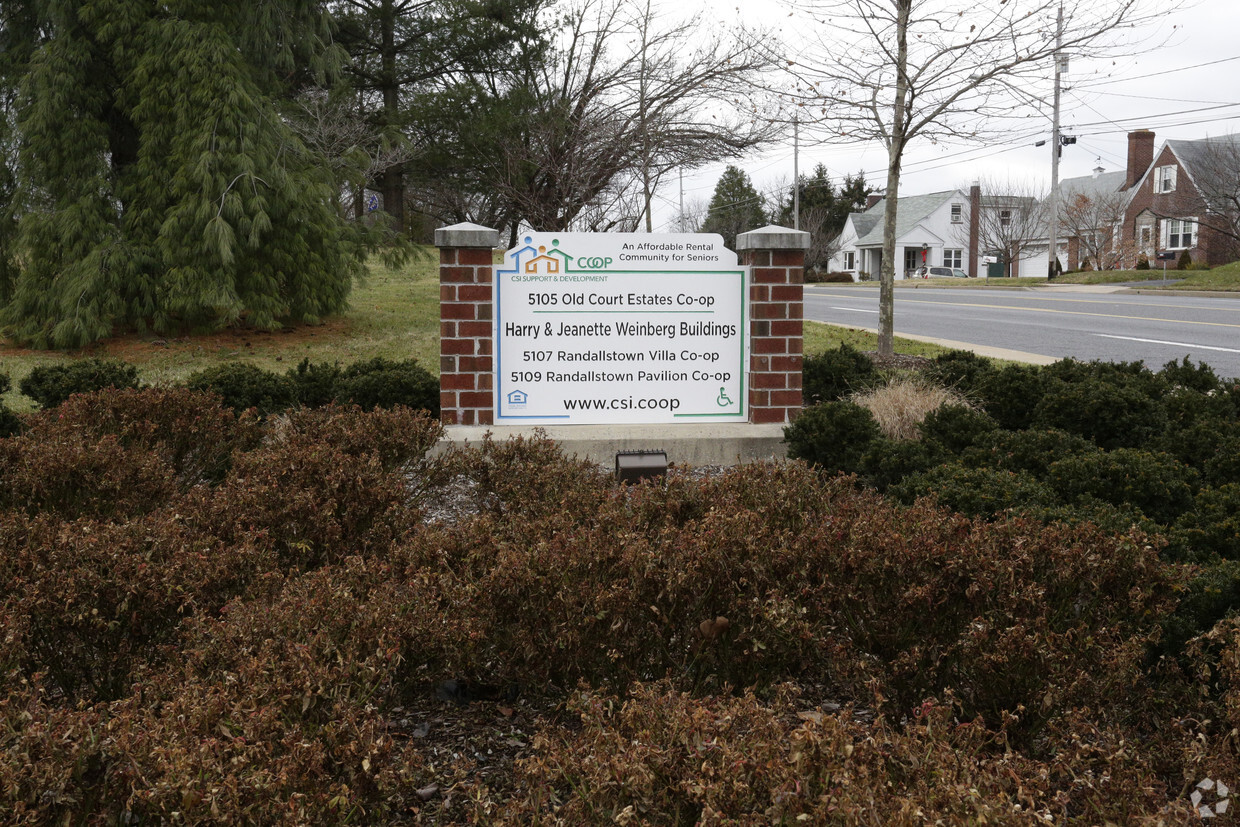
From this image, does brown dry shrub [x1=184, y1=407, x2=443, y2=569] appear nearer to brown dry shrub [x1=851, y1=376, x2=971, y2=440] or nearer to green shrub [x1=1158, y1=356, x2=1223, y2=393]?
brown dry shrub [x1=851, y1=376, x2=971, y2=440]

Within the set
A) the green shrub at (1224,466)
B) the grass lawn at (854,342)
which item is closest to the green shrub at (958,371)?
the green shrub at (1224,466)

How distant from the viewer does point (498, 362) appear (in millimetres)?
6723

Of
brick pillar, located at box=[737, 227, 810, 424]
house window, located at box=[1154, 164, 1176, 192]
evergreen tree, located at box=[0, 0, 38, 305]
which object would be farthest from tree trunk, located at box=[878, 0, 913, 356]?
house window, located at box=[1154, 164, 1176, 192]

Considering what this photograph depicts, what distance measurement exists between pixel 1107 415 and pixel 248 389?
534cm

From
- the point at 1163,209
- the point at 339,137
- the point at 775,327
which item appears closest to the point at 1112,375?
the point at 775,327

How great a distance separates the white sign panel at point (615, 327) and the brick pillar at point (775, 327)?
92 mm

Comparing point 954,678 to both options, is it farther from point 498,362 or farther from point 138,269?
point 138,269

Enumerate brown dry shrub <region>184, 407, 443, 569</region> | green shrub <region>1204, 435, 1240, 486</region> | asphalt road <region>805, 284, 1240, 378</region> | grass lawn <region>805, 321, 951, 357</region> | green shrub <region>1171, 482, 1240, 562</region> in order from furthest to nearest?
asphalt road <region>805, 284, 1240, 378</region> → grass lawn <region>805, 321, 951, 357</region> → green shrub <region>1204, 435, 1240, 486</region> → brown dry shrub <region>184, 407, 443, 569</region> → green shrub <region>1171, 482, 1240, 562</region>

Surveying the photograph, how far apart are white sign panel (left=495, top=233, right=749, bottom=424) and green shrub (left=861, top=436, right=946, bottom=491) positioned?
1587 mm

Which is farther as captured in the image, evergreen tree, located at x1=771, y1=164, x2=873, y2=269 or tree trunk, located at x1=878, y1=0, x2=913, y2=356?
evergreen tree, located at x1=771, y1=164, x2=873, y2=269

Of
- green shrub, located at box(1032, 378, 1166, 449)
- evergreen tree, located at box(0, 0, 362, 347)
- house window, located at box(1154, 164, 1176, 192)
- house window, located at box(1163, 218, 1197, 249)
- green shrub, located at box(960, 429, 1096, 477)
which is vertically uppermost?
house window, located at box(1154, 164, 1176, 192)

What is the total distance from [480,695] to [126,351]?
1198 cm

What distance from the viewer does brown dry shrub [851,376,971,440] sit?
666cm

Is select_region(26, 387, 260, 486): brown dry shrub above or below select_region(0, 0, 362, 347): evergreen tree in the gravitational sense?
below
